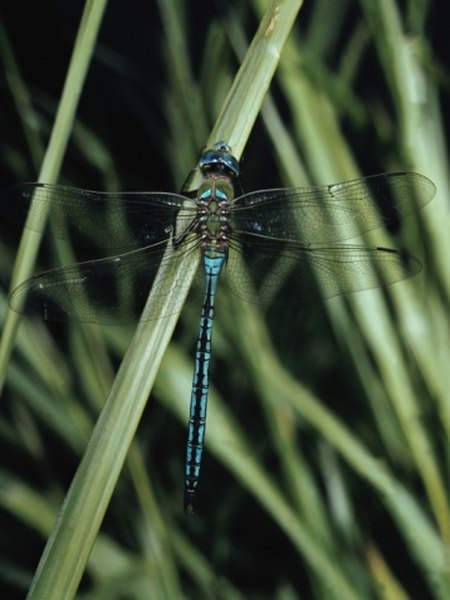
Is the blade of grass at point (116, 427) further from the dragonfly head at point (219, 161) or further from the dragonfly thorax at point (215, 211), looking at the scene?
the dragonfly thorax at point (215, 211)

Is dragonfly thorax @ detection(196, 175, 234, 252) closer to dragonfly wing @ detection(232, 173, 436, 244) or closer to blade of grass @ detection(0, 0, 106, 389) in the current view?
dragonfly wing @ detection(232, 173, 436, 244)

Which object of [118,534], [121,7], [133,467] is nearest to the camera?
[133,467]

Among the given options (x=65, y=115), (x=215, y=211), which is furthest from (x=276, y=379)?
(x=65, y=115)

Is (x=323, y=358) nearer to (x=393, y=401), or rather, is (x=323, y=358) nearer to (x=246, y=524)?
(x=246, y=524)

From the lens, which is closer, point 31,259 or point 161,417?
point 31,259

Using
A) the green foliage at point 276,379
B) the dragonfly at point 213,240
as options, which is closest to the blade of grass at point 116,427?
the green foliage at point 276,379

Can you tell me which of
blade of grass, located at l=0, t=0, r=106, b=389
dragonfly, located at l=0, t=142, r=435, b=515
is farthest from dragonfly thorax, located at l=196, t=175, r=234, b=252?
blade of grass, located at l=0, t=0, r=106, b=389

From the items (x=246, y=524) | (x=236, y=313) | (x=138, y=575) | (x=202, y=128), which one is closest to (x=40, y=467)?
(x=138, y=575)

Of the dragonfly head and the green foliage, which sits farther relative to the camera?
A: the green foliage
